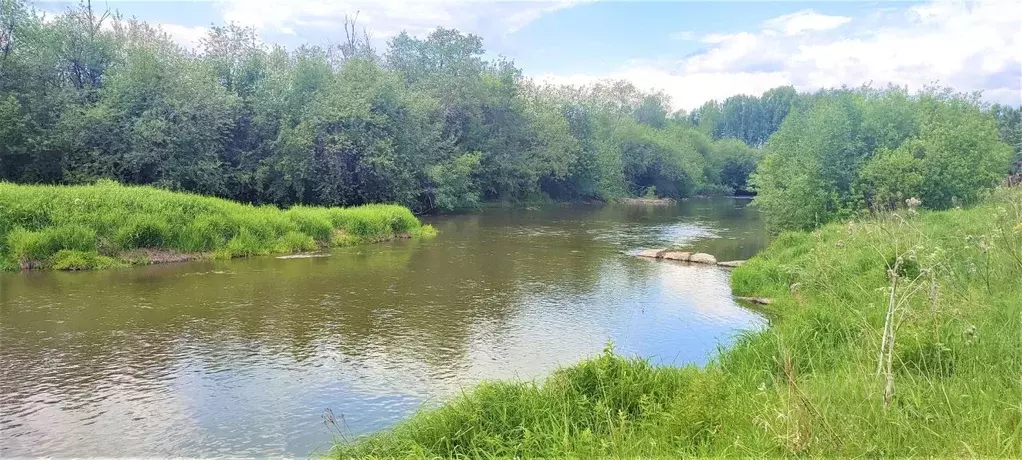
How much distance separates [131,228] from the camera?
1989 cm

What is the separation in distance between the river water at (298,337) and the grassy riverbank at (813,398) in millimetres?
2112

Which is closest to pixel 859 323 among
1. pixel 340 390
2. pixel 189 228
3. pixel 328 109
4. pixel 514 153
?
pixel 340 390

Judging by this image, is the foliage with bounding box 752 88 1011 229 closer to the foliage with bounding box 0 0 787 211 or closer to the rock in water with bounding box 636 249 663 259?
the rock in water with bounding box 636 249 663 259

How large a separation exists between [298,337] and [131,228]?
423 inches

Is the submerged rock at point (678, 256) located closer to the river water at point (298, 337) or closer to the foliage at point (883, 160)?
the river water at point (298, 337)

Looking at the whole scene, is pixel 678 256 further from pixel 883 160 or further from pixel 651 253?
pixel 883 160

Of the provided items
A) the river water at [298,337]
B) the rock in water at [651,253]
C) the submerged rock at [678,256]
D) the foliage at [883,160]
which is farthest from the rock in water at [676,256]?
the foliage at [883,160]

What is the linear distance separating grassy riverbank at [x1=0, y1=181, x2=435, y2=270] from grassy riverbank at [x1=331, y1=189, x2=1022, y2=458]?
15958mm

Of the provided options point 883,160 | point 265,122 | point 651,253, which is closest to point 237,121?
point 265,122

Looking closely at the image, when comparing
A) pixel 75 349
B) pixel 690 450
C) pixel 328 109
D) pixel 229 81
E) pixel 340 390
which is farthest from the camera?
pixel 229 81

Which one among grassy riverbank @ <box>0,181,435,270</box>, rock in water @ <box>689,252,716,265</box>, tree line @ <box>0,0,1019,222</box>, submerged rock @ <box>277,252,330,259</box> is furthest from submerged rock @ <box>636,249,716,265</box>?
grassy riverbank @ <box>0,181,435,270</box>

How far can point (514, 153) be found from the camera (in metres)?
53.8

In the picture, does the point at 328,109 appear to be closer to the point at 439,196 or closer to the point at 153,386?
the point at 439,196

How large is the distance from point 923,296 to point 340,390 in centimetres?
769
